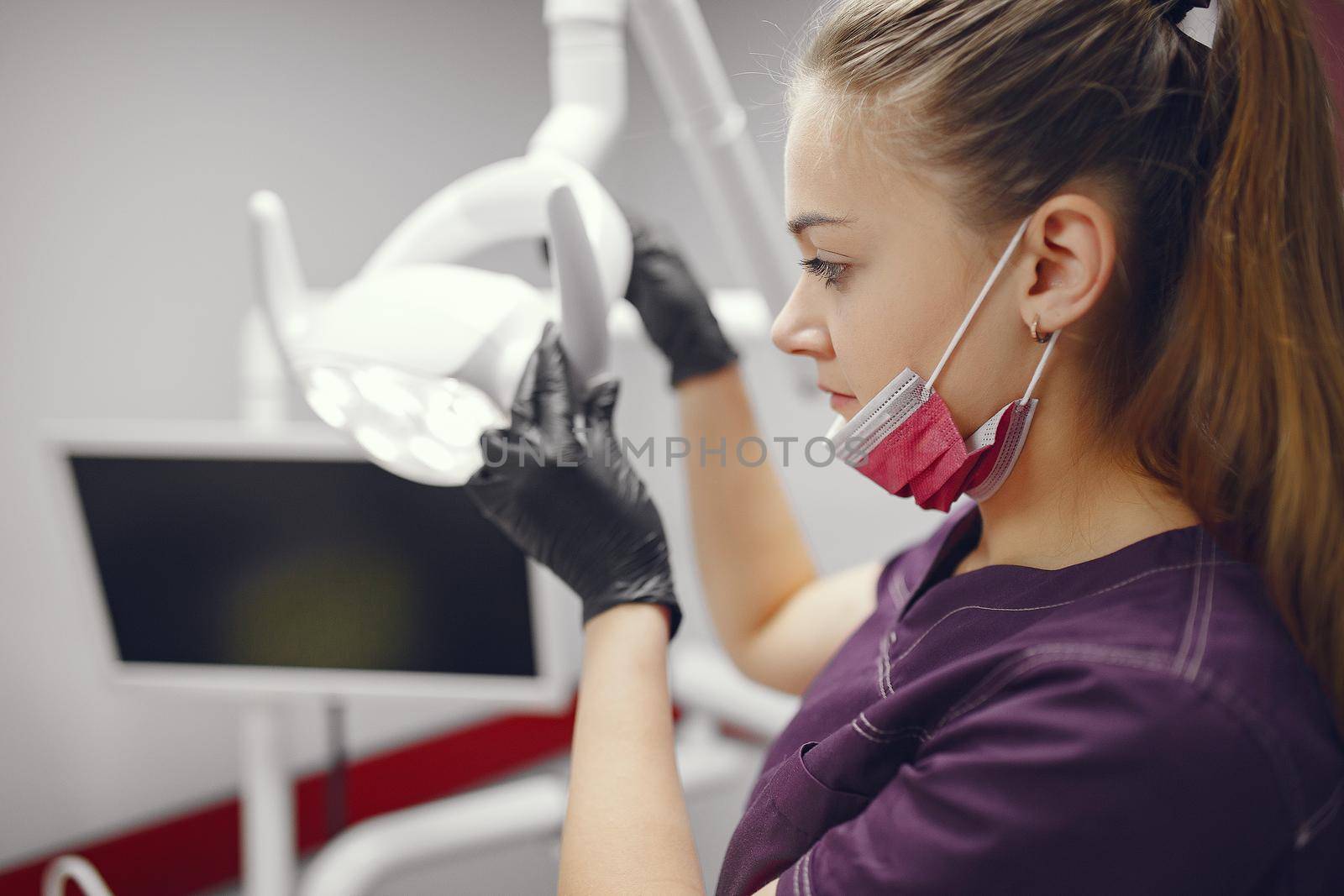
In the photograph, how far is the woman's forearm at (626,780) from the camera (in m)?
0.69

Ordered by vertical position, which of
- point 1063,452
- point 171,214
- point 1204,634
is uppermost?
point 171,214

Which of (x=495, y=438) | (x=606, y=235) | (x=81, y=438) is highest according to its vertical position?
(x=81, y=438)

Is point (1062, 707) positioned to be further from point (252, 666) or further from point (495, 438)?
point (252, 666)

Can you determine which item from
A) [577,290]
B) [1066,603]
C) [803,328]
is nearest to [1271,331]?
[1066,603]

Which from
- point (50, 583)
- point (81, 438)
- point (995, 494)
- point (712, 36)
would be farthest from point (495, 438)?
point (712, 36)

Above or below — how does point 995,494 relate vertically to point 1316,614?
above

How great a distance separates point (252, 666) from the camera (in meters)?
1.40

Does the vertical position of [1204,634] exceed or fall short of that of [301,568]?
it falls short

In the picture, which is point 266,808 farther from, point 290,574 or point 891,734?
point 891,734

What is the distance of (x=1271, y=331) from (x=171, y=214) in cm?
168

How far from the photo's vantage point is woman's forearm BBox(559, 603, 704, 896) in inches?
27.0

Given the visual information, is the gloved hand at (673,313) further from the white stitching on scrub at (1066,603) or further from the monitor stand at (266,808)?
the monitor stand at (266,808)

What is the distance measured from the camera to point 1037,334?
68 centimetres

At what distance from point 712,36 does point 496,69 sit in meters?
0.47
